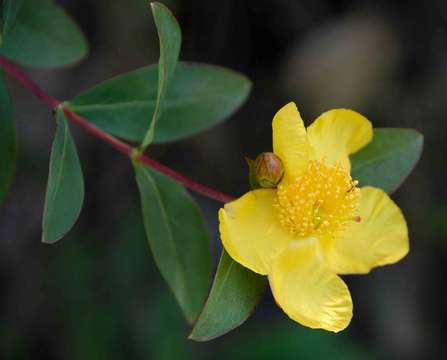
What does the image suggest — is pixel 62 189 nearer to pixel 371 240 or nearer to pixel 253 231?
pixel 253 231

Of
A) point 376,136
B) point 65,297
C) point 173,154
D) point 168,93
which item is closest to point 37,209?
point 65,297

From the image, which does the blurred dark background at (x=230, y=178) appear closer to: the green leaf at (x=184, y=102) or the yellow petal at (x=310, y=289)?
the green leaf at (x=184, y=102)

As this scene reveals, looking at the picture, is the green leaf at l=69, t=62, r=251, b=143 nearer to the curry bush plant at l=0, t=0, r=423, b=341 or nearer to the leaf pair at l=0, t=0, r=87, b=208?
the curry bush plant at l=0, t=0, r=423, b=341

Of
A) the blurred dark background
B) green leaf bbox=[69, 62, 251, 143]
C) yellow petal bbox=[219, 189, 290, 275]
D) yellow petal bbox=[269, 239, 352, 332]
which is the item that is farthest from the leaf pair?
the blurred dark background

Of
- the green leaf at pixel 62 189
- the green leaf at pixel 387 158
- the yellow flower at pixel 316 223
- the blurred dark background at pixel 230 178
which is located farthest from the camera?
the blurred dark background at pixel 230 178

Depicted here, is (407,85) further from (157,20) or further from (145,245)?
(157,20)

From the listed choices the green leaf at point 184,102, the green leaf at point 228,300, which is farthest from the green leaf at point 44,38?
the green leaf at point 228,300
